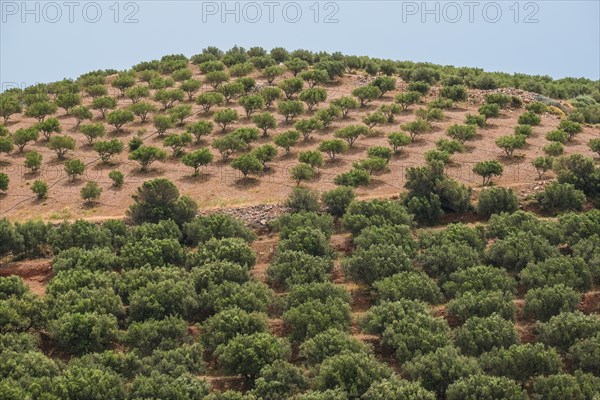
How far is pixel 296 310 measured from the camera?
3088cm

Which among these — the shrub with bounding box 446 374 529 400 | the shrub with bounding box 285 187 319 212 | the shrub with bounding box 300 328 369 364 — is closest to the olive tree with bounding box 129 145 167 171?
the shrub with bounding box 285 187 319 212

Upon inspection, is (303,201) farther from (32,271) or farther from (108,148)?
(108,148)

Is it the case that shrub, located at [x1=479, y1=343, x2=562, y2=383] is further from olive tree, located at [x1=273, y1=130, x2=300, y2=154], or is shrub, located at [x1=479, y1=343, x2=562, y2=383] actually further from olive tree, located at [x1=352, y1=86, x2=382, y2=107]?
olive tree, located at [x1=352, y1=86, x2=382, y2=107]

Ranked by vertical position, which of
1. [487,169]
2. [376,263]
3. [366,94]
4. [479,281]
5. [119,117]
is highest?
[366,94]

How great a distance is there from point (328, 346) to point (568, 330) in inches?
372

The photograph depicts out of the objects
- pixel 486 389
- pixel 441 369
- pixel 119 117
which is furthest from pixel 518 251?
pixel 119 117

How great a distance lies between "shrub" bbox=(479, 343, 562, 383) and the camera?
27234mm

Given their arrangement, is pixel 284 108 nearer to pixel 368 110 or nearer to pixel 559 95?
pixel 368 110

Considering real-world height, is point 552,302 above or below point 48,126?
below

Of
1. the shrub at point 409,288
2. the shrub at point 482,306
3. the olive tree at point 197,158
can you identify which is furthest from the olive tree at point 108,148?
the shrub at point 482,306

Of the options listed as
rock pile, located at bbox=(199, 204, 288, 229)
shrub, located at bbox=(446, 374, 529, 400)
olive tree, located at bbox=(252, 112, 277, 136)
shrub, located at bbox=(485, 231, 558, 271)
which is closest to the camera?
shrub, located at bbox=(446, 374, 529, 400)

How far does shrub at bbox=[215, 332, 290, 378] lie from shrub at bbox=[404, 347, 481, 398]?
505cm

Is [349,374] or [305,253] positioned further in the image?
[305,253]

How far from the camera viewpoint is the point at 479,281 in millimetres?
33062
